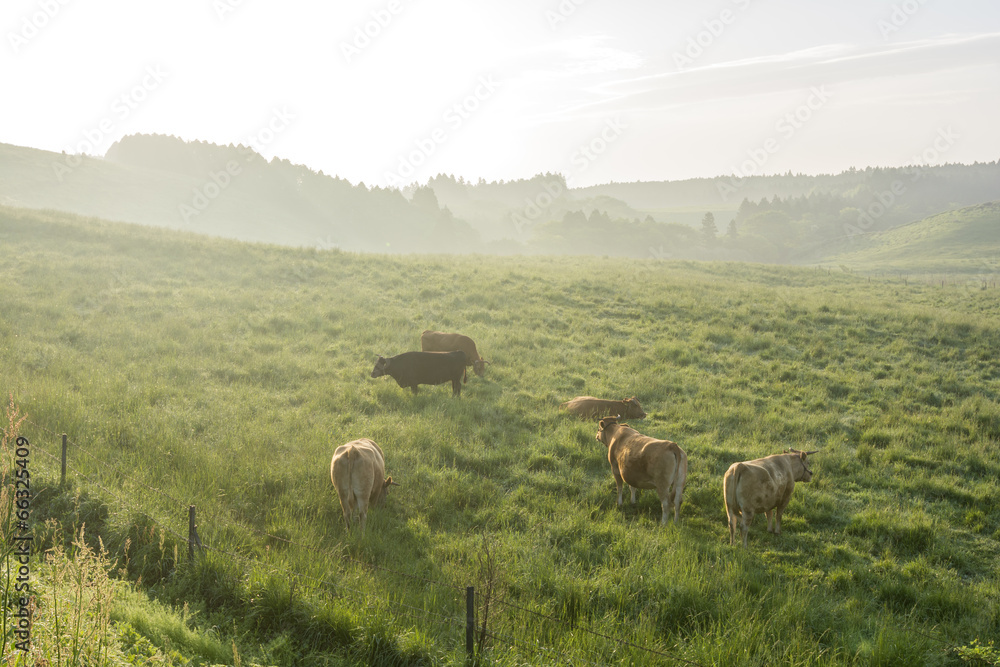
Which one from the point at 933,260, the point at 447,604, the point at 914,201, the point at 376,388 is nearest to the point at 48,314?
the point at 376,388

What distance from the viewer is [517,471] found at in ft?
28.4

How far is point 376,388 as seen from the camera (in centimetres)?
1249

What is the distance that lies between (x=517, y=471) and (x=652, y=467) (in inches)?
84.3

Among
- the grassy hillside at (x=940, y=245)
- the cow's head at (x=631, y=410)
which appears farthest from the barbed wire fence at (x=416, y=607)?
the grassy hillside at (x=940, y=245)

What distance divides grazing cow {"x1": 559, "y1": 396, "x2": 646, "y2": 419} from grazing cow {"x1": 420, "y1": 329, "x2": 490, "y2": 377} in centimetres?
358

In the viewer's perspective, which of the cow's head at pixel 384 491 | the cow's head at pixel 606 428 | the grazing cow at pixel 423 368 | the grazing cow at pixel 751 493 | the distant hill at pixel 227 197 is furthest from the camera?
the distant hill at pixel 227 197

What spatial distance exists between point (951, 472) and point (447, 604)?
28.9 feet

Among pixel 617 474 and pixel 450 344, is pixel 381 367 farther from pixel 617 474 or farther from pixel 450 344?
pixel 617 474

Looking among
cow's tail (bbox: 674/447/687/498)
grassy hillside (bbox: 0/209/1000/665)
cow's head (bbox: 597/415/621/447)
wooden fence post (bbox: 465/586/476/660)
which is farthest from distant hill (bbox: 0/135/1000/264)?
wooden fence post (bbox: 465/586/476/660)

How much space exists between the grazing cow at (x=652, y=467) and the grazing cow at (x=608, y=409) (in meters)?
2.72

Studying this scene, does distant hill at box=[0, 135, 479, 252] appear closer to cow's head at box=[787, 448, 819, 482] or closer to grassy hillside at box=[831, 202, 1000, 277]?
grassy hillside at box=[831, 202, 1000, 277]

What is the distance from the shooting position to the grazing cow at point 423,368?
1266 cm

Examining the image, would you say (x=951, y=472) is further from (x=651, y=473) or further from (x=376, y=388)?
(x=376, y=388)

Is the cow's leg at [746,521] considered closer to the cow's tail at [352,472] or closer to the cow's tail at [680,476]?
the cow's tail at [680,476]
